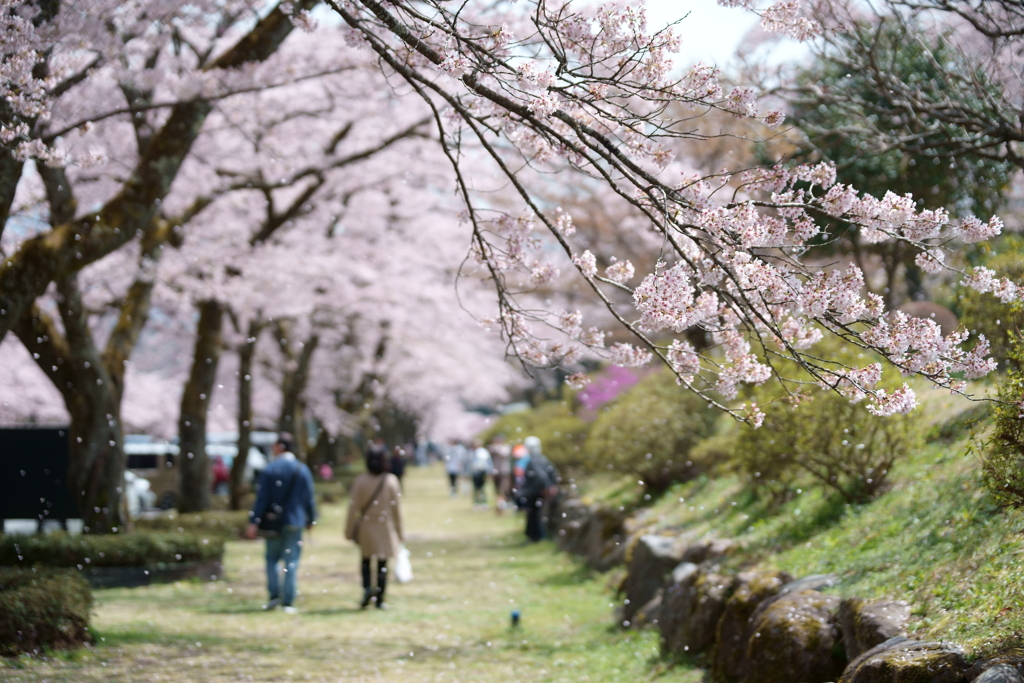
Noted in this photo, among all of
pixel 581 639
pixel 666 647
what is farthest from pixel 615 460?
pixel 666 647

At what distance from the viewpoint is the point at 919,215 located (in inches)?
154

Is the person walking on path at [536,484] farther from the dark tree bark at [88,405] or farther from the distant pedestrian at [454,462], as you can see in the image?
the distant pedestrian at [454,462]

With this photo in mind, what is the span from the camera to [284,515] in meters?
8.98

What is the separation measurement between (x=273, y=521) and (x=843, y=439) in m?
5.32

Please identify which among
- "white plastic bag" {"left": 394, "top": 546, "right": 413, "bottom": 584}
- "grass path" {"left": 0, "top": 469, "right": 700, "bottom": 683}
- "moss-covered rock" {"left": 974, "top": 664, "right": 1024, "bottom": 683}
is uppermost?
"moss-covered rock" {"left": 974, "top": 664, "right": 1024, "bottom": 683}

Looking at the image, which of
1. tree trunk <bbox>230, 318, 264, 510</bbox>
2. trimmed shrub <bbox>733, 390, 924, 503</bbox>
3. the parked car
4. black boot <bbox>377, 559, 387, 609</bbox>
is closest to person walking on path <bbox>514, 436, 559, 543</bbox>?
black boot <bbox>377, 559, 387, 609</bbox>

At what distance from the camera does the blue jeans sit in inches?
354

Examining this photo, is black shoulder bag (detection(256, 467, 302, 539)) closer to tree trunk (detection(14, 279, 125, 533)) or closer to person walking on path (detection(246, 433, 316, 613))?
person walking on path (detection(246, 433, 316, 613))

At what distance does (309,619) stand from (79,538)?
3.04 m

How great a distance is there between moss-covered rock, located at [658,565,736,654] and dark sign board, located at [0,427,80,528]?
27.3 ft

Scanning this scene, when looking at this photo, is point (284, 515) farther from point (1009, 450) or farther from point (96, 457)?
point (1009, 450)

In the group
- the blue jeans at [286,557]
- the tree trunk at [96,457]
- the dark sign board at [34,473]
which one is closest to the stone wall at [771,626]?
the blue jeans at [286,557]

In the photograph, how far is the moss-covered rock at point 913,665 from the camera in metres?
3.50

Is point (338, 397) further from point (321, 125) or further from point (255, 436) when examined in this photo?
point (321, 125)
